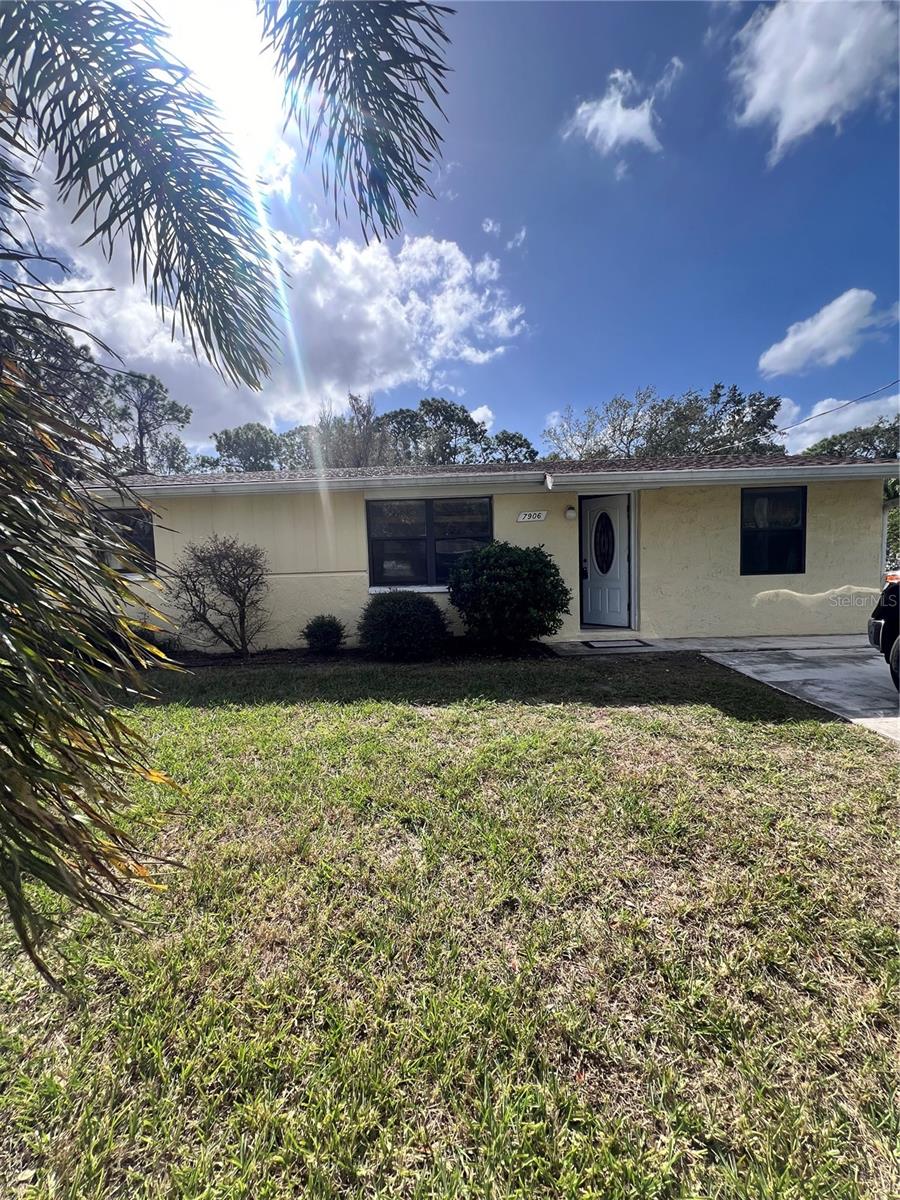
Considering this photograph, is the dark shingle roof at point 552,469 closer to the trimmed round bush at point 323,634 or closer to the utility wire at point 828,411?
the trimmed round bush at point 323,634

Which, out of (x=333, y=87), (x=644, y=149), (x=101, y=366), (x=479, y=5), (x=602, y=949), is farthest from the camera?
(x=644, y=149)

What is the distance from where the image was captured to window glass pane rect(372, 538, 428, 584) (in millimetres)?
8367

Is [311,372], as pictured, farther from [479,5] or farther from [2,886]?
[2,886]

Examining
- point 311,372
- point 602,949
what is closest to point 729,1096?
point 602,949

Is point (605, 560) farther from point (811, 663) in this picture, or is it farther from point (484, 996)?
point (484, 996)

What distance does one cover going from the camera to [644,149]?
23.7 feet

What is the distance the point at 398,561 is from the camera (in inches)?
331

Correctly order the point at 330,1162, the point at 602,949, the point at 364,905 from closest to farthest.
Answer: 1. the point at 330,1162
2. the point at 602,949
3. the point at 364,905

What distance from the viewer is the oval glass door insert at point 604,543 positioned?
908cm

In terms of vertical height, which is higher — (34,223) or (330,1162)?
(34,223)

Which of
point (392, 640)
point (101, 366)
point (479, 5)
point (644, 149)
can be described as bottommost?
point (392, 640)

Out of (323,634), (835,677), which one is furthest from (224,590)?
(835,677)

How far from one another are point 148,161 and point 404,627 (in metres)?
5.64

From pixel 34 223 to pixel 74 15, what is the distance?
2.73 ft
